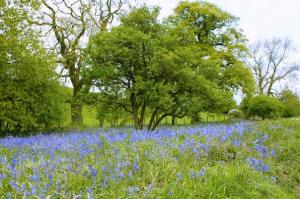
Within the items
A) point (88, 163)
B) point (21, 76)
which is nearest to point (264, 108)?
point (21, 76)

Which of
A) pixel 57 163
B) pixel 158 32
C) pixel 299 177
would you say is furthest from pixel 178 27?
pixel 57 163

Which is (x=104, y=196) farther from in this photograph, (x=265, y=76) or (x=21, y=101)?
(x=265, y=76)

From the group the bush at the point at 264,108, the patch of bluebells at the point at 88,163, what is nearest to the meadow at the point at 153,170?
the patch of bluebells at the point at 88,163

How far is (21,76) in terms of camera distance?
46.5 ft

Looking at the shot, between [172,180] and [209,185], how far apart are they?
1.85ft

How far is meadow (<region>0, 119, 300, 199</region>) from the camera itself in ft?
14.1

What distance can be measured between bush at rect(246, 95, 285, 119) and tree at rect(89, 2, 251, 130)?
645 inches

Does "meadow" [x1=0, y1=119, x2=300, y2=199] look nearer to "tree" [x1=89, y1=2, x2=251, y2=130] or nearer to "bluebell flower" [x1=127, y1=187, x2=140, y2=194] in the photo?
"bluebell flower" [x1=127, y1=187, x2=140, y2=194]

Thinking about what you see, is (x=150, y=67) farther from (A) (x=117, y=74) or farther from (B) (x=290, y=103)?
(B) (x=290, y=103)

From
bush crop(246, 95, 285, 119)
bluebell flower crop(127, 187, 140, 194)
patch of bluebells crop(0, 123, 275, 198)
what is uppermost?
bush crop(246, 95, 285, 119)

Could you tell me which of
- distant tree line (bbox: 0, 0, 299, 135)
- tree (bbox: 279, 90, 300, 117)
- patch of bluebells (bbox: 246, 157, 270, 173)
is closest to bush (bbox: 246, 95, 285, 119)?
tree (bbox: 279, 90, 300, 117)

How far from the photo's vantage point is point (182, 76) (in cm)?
1311

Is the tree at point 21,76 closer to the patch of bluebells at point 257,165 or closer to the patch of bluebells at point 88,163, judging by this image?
the patch of bluebells at point 88,163

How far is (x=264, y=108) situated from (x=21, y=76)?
21.7 m
